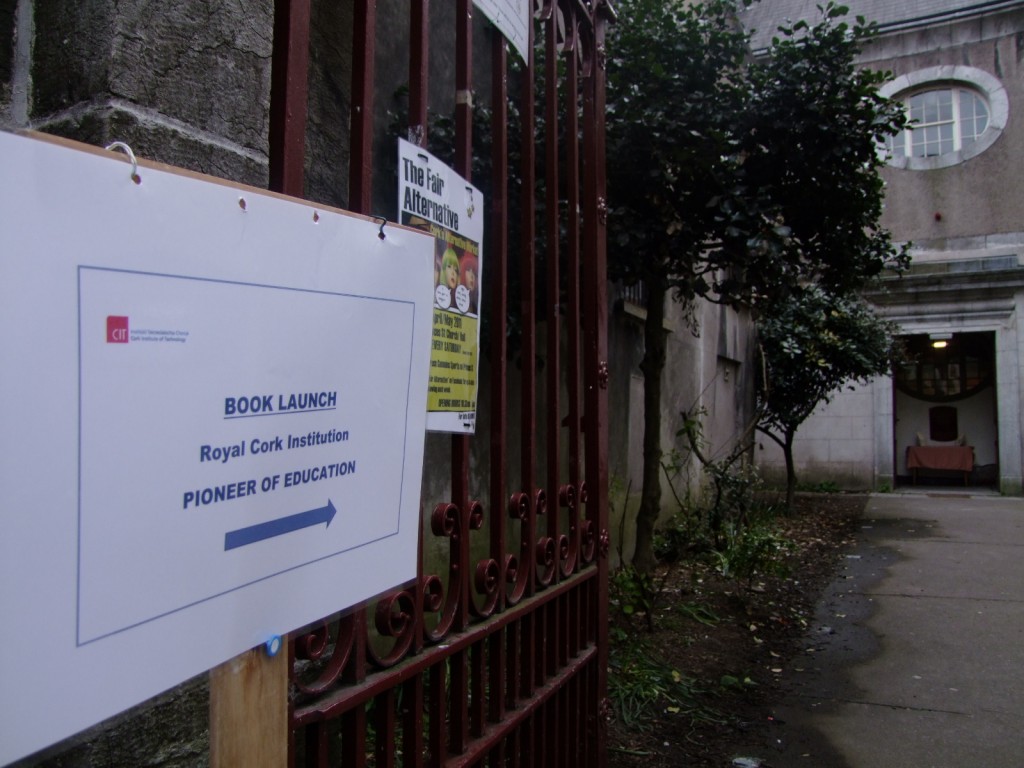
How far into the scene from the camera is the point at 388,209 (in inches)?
141

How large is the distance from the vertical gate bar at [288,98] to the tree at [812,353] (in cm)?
1029

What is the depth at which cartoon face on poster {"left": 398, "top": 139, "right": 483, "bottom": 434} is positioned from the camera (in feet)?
5.41

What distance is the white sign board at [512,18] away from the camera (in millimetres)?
2000

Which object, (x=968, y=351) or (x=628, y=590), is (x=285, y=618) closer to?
(x=628, y=590)

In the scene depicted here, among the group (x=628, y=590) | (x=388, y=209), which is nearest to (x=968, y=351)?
(x=628, y=590)

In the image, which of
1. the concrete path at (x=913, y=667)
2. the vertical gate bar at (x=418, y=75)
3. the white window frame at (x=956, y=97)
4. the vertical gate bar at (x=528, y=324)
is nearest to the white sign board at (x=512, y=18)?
the vertical gate bar at (x=528, y=324)

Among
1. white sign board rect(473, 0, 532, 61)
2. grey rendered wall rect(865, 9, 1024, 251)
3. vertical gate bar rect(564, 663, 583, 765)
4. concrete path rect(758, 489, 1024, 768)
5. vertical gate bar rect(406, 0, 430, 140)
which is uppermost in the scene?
grey rendered wall rect(865, 9, 1024, 251)

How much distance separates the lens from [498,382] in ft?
6.50

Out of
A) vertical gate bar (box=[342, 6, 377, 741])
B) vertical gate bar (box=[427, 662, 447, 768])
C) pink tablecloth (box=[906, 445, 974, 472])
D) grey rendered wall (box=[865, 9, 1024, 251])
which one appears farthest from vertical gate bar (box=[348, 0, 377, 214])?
pink tablecloth (box=[906, 445, 974, 472])

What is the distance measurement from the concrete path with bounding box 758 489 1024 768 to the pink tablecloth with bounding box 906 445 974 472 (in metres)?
9.06

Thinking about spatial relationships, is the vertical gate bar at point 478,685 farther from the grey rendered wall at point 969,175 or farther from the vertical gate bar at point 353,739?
the grey rendered wall at point 969,175

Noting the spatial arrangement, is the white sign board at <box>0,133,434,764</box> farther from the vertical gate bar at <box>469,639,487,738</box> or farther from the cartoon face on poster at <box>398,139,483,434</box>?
the vertical gate bar at <box>469,639,487,738</box>

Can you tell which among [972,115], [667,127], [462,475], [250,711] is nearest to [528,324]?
[462,475]

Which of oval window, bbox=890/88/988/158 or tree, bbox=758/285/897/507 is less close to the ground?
oval window, bbox=890/88/988/158
